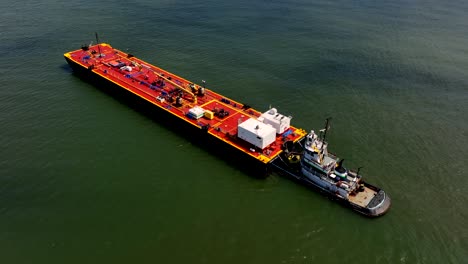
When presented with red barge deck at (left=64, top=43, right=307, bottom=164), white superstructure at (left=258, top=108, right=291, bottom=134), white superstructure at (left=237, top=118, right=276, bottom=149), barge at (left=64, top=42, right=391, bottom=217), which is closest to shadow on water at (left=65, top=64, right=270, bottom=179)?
barge at (left=64, top=42, right=391, bottom=217)

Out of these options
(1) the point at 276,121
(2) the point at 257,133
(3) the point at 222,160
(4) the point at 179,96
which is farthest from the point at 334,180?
(4) the point at 179,96

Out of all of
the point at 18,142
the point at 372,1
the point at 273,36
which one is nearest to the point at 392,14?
the point at 372,1

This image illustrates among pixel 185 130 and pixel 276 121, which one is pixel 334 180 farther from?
pixel 185 130

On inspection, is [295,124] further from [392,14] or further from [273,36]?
[392,14]

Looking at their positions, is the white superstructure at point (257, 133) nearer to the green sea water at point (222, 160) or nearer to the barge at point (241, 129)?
the barge at point (241, 129)

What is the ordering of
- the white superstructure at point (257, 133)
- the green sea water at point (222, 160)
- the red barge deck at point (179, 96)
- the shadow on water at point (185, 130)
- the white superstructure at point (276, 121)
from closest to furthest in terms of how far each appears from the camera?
the green sea water at point (222, 160) < the white superstructure at point (257, 133) < the shadow on water at point (185, 130) < the white superstructure at point (276, 121) < the red barge deck at point (179, 96)

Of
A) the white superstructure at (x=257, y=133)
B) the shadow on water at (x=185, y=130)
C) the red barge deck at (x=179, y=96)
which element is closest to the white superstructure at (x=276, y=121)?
the red barge deck at (x=179, y=96)

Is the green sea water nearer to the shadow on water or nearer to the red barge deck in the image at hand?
the shadow on water
